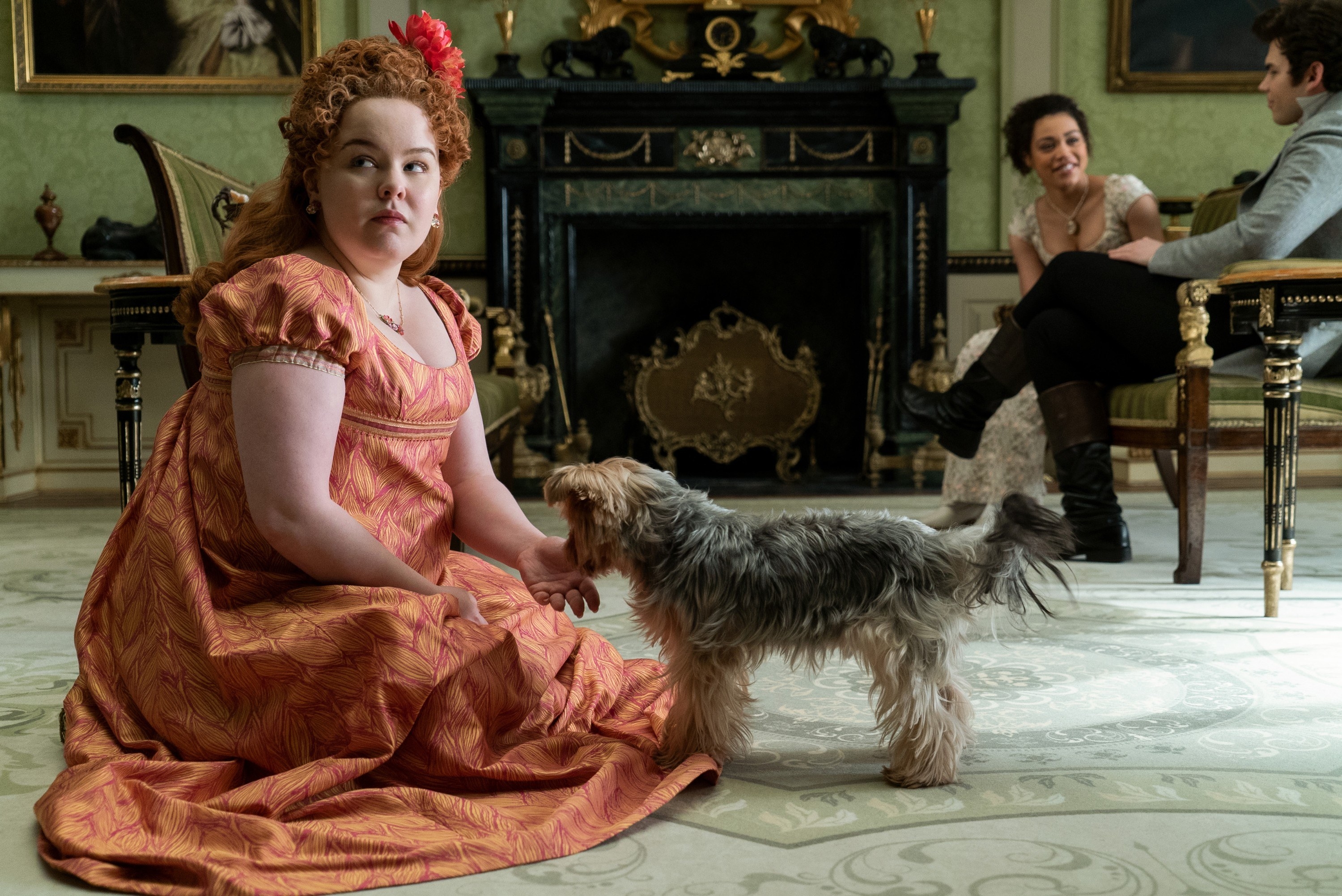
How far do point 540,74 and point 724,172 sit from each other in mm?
1057

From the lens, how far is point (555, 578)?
1.55 metres

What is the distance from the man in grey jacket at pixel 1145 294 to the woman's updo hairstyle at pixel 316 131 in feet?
7.43

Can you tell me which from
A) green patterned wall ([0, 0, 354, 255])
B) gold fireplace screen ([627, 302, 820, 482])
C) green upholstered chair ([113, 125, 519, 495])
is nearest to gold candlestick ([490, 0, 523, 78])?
green patterned wall ([0, 0, 354, 255])

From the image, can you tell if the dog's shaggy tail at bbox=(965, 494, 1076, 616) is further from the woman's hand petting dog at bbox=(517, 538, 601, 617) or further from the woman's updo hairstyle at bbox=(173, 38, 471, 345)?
the woman's updo hairstyle at bbox=(173, 38, 471, 345)

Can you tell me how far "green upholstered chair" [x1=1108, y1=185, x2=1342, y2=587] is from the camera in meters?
2.97

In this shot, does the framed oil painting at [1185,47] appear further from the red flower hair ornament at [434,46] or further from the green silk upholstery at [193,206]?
the red flower hair ornament at [434,46]

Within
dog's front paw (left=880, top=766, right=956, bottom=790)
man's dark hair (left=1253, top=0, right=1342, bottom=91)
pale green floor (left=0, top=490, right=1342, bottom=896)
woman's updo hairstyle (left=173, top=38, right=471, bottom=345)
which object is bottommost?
pale green floor (left=0, top=490, right=1342, bottom=896)

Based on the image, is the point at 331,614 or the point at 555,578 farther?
the point at 555,578

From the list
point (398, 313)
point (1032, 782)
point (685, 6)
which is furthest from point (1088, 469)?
point (685, 6)

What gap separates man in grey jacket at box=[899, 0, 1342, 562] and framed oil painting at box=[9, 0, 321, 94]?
3.74 m

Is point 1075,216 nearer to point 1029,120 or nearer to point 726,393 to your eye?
point 1029,120

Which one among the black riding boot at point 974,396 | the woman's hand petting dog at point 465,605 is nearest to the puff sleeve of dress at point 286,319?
the woman's hand petting dog at point 465,605

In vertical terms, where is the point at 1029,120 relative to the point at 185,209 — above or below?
above

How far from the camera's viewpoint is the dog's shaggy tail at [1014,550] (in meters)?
1.45
